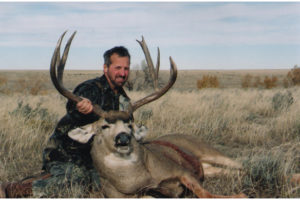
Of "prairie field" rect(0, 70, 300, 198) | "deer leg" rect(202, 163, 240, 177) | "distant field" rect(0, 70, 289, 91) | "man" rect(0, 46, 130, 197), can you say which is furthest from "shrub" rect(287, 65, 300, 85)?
"man" rect(0, 46, 130, 197)

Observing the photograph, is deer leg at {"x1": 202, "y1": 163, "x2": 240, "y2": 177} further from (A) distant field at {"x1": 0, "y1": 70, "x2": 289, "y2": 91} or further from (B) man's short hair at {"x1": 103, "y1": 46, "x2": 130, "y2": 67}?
(A) distant field at {"x1": 0, "y1": 70, "x2": 289, "y2": 91}

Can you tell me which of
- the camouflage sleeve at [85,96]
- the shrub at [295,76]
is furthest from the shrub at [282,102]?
the shrub at [295,76]

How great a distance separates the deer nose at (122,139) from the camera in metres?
3.48

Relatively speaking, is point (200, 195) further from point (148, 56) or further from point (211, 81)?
point (211, 81)

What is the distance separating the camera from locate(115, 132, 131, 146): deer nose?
3.48 metres

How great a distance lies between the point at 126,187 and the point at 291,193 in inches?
71.9

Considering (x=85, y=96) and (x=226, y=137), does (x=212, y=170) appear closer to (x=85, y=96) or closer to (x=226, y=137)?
(x=85, y=96)

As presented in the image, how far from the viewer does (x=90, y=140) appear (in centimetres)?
412

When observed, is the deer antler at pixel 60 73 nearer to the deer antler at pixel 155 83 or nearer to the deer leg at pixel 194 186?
the deer antler at pixel 155 83

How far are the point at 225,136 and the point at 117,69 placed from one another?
11.4 feet

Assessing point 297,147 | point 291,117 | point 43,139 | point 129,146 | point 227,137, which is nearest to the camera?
point 129,146

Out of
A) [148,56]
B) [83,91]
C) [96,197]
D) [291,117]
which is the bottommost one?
[96,197]

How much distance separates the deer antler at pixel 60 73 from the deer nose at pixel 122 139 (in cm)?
35

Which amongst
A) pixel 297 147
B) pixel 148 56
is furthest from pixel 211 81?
pixel 148 56
